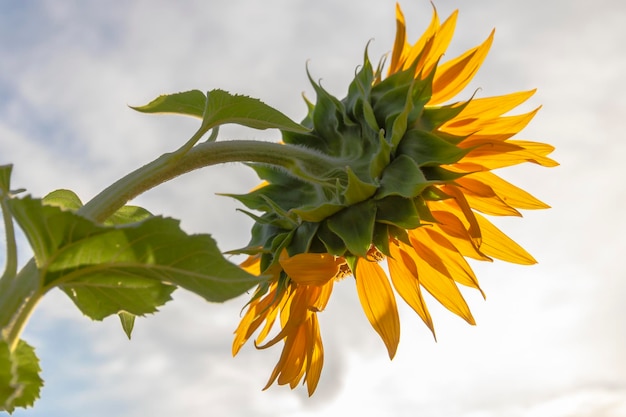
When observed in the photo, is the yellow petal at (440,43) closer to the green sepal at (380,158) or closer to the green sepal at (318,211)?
the green sepal at (380,158)

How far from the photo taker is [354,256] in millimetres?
2238

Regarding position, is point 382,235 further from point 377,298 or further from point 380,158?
point 377,298

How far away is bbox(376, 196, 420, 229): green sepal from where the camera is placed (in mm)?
2111

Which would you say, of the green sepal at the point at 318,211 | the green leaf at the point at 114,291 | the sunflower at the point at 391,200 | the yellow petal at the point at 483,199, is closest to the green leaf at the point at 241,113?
the sunflower at the point at 391,200

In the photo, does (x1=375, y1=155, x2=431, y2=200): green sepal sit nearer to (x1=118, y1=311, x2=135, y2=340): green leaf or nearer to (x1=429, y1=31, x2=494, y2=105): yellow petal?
(x1=429, y1=31, x2=494, y2=105): yellow petal

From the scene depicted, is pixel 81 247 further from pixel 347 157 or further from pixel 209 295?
pixel 347 157

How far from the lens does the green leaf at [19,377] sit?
1.09 metres

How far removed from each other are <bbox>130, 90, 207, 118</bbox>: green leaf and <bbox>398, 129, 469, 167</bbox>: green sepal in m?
0.66

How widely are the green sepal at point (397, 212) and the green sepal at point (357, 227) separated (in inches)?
1.7

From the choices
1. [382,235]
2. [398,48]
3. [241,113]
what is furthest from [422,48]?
[241,113]

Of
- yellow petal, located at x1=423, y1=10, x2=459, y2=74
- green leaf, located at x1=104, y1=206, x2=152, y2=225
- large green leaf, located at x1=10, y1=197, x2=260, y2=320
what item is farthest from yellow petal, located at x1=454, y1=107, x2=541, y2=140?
large green leaf, located at x1=10, y1=197, x2=260, y2=320

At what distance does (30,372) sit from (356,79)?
138 cm

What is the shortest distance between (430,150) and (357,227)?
0.32m

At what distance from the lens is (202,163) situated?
1753 mm
